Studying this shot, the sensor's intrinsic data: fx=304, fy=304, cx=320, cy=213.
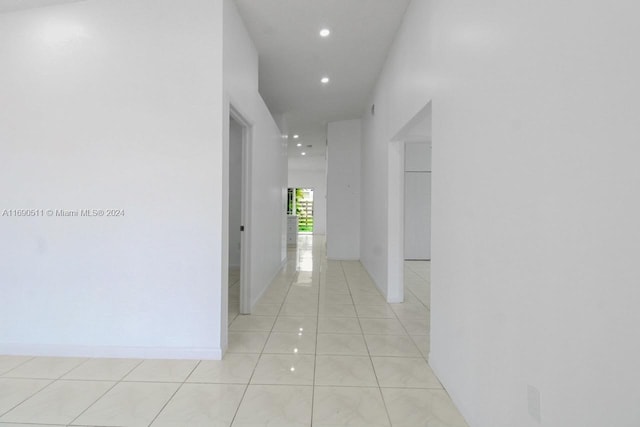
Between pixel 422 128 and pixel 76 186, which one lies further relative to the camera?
pixel 422 128

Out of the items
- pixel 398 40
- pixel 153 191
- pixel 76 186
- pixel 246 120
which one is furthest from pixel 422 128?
pixel 76 186

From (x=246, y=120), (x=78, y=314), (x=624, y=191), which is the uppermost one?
(x=246, y=120)

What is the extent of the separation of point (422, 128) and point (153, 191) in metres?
3.41

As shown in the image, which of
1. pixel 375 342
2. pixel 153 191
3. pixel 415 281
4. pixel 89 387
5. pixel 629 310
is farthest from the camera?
pixel 415 281

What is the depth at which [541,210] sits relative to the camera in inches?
48.3

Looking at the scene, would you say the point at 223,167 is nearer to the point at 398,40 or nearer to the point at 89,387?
the point at 89,387

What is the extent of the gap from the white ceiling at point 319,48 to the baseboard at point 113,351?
3.23 m

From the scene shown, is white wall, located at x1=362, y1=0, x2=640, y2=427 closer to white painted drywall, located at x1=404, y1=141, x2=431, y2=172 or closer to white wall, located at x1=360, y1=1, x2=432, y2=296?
white wall, located at x1=360, y1=1, x2=432, y2=296

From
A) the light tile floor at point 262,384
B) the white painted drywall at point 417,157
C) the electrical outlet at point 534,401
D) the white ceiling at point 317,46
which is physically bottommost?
the light tile floor at point 262,384

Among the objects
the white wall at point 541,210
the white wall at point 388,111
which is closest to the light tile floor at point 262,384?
the white wall at point 541,210

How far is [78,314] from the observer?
8.67 feet

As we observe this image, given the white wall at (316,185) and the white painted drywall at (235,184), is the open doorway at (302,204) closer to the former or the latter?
the white wall at (316,185)

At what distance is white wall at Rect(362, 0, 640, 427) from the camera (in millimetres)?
924

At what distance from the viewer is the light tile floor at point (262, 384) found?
1.87 m
